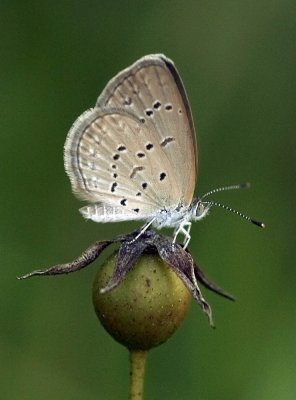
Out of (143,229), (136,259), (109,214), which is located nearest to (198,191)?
(109,214)

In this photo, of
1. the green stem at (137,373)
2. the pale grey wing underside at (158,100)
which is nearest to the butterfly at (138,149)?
the pale grey wing underside at (158,100)

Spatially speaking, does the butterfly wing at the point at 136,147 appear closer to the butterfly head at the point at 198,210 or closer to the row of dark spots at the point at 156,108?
the row of dark spots at the point at 156,108

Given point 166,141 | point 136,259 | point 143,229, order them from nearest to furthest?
point 136,259, point 143,229, point 166,141

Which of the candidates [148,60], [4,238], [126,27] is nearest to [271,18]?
[126,27]

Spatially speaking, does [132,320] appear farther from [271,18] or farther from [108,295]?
[271,18]

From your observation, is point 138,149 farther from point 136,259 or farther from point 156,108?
point 136,259

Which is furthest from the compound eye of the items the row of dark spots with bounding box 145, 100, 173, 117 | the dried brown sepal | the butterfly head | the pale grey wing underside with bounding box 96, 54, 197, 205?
the dried brown sepal

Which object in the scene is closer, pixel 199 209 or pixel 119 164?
pixel 119 164
